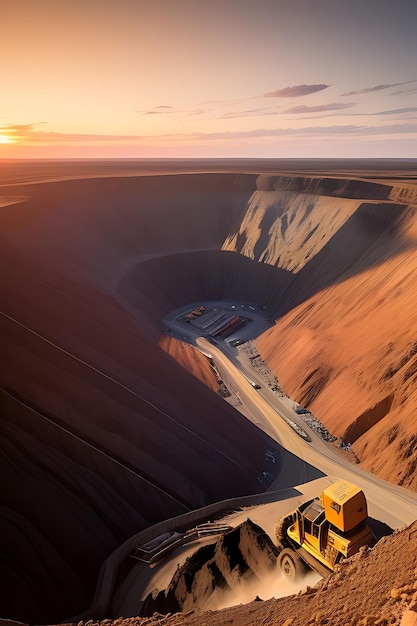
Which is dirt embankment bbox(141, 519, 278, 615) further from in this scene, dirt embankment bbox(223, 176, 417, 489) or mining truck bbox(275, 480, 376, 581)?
dirt embankment bbox(223, 176, 417, 489)

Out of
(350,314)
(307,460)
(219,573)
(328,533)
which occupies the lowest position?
(307,460)

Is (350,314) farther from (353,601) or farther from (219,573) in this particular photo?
(353,601)

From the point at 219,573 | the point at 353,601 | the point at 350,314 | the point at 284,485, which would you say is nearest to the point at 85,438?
the point at 219,573

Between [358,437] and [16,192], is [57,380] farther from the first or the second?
[16,192]

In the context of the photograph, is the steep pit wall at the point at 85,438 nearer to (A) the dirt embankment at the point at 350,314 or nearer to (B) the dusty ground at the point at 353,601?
(B) the dusty ground at the point at 353,601

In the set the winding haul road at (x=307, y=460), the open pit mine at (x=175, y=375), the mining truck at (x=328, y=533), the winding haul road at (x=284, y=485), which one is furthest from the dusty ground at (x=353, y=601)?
the winding haul road at (x=307, y=460)

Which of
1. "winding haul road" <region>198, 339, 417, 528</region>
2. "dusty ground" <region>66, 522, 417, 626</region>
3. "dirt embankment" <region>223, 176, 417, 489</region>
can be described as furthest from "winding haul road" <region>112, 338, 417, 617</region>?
"dusty ground" <region>66, 522, 417, 626</region>
